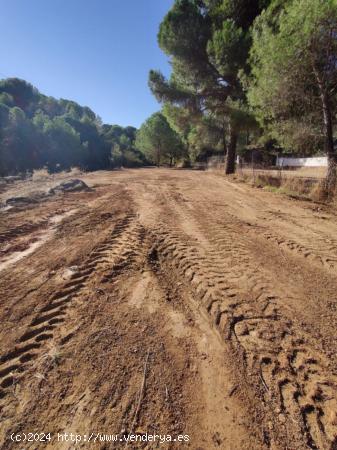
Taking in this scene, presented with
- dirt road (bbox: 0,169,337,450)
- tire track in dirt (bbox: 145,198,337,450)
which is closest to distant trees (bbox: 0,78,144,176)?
dirt road (bbox: 0,169,337,450)

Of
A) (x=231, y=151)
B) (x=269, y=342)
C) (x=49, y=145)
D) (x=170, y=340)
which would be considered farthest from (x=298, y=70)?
(x=49, y=145)

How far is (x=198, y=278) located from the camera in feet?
9.09

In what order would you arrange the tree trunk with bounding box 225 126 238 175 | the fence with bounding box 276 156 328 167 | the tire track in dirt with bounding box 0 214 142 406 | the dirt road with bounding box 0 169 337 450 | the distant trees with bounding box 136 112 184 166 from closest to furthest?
the dirt road with bounding box 0 169 337 450, the tire track in dirt with bounding box 0 214 142 406, the tree trunk with bounding box 225 126 238 175, the fence with bounding box 276 156 328 167, the distant trees with bounding box 136 112 184 166

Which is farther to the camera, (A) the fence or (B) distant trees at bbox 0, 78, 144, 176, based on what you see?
(A) the fence

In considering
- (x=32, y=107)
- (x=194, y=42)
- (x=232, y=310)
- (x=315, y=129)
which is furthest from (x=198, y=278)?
(x=32, y=107)

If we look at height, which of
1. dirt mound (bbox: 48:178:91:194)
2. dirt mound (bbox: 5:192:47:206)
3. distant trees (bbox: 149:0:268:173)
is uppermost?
distant trees (bbox: 149:0:268:173)

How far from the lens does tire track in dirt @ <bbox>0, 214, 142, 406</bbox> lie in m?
1.66

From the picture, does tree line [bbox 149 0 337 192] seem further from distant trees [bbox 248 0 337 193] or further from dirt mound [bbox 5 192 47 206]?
dirt mound [bbox 5 192 47 206]

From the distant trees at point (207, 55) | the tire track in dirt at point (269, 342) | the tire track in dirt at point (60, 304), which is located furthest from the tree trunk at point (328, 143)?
the tire track in dirt at point (60, 304)

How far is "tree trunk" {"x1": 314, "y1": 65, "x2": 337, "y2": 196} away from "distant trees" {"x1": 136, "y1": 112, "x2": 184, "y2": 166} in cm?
3257

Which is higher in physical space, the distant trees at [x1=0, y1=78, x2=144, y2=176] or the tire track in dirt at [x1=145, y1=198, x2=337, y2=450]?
the distant trees at [x1=0, y1=78, x2=144, y2=176]

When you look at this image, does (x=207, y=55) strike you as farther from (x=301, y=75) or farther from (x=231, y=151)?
(x=301, y=75)

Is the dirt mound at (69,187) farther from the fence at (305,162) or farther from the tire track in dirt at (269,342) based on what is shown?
the fence at (305,162)

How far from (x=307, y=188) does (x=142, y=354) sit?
858 centimetres
